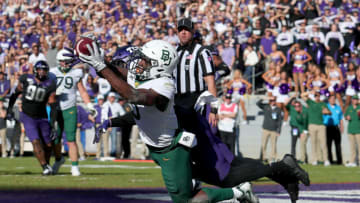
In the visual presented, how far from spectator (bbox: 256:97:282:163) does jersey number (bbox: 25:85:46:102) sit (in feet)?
22.9

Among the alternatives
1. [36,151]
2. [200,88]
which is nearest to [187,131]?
[200,88]

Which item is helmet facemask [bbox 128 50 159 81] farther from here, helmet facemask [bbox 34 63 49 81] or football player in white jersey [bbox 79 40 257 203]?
helmet facemask [bbox 34 63 49 81]

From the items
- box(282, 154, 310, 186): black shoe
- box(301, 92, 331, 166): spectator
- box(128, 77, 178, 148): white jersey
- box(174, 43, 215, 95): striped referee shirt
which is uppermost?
box(174, 43, 215, 95): striped referee shirt

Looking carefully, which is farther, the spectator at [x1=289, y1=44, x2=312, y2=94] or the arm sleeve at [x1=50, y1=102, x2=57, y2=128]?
the spectator at [x1=289, y1=44, x2=312, y2=94]

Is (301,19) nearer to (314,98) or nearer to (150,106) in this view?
(314,98)

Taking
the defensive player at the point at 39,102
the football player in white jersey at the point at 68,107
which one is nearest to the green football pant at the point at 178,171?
the football player in white jersey at the point at 68,107

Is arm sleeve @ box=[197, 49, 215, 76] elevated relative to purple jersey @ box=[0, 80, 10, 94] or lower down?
elevated

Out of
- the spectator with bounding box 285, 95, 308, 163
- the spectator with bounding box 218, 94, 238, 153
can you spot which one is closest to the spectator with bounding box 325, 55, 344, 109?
the spectator with bounding box 285, 95, 308, 163

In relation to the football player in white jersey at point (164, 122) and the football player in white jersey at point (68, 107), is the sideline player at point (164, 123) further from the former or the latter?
the football player in white jersey at point (68, 107)

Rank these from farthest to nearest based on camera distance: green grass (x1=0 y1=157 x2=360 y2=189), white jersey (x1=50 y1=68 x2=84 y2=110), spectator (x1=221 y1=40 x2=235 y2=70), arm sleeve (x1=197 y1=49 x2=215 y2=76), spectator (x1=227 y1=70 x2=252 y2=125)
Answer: spectator (x1=221 y1=40 x2=235 y2=70) < spectator (x1=227 y1=70 x2=252 y2=125) < white jersey (x1=50 y1=68 x2=84 y2=110) < green grass (x1=0 y1=157 x2=360 y2=189) < arm sleeve (x1=197 y1=49 x2=215 y2=76)

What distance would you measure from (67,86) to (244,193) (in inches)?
236

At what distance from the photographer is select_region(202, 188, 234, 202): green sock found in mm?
5543

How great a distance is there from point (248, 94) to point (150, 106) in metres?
12.9

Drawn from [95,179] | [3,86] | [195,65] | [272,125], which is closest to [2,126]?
[3,86]
